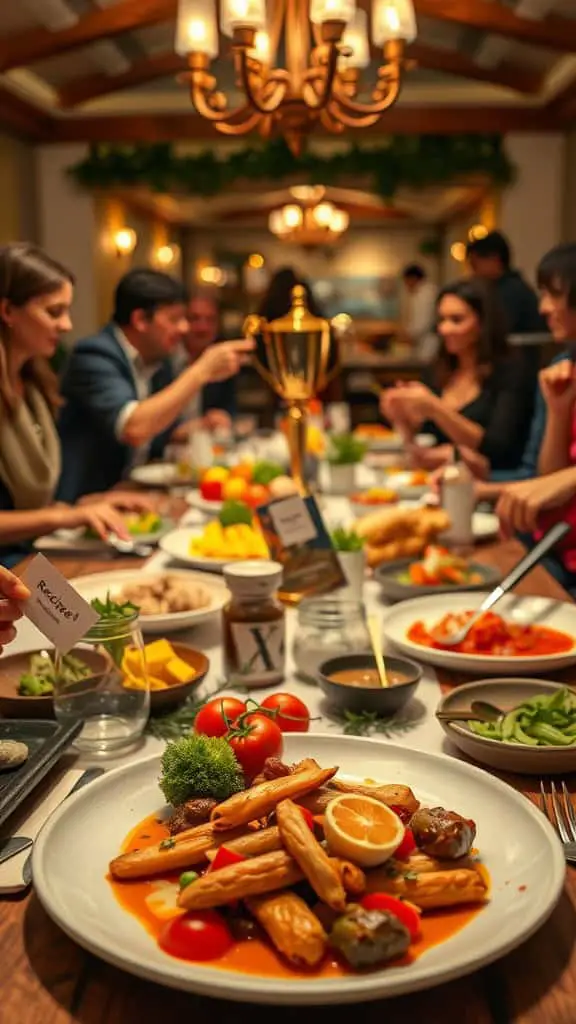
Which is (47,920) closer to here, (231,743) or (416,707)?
(231,743)

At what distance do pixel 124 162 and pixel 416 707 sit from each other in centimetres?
755

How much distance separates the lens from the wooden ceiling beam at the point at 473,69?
6.80 meters

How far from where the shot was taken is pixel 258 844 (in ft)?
2.61

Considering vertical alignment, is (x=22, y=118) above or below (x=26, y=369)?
above

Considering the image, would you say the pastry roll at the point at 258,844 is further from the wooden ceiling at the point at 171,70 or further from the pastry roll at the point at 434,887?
the wooden ceiling at the point at 171,70

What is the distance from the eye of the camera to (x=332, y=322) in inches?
99.4

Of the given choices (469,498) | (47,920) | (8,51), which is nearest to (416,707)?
(47,920)

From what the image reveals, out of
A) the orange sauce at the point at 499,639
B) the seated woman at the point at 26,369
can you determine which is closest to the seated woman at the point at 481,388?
the seated woman at the point at 26,369

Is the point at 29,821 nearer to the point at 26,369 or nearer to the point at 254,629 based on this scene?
the point at 254,629

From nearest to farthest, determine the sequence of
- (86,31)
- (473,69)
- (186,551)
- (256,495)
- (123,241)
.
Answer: (186,551) → (256,495) → (86,31) → (473,69) → (123,241)

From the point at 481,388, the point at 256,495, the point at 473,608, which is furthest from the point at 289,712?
the point at 481,388

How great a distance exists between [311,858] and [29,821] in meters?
0.36

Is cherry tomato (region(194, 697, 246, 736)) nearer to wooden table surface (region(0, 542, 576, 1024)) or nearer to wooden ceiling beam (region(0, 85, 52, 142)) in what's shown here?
wooden table surface (region(0, 542, 576, 1024))

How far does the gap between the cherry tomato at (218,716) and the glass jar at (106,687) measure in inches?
6.5
